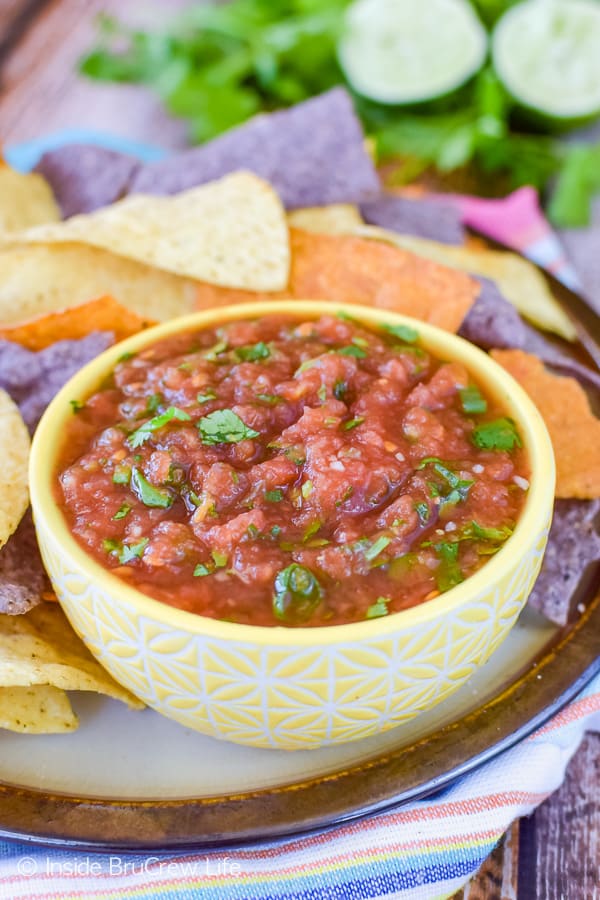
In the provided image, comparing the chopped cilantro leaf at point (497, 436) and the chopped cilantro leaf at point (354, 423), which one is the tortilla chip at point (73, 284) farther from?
the chopped cilantro leaf at point (497, 436)

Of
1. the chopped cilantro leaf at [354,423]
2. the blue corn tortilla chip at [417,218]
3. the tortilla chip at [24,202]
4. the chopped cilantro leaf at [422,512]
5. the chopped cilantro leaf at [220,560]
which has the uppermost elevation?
the tortilla chip at [24,202]

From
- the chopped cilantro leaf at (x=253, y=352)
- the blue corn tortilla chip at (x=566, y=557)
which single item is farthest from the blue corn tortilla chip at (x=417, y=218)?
the blue corn tortilla chip at (x=566, y=557)

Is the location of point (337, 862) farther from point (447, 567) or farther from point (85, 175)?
point (85, 175)

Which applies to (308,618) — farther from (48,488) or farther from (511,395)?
(511,395)

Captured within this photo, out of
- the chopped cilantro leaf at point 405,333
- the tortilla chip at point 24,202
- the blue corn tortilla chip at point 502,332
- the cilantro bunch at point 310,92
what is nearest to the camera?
the chopped cilantro leaf at point 405,333

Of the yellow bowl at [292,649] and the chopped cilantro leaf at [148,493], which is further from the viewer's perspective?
the chopped cilantro leaf at [148,493]

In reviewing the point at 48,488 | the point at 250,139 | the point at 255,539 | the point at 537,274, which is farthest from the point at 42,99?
the point at 255,539
